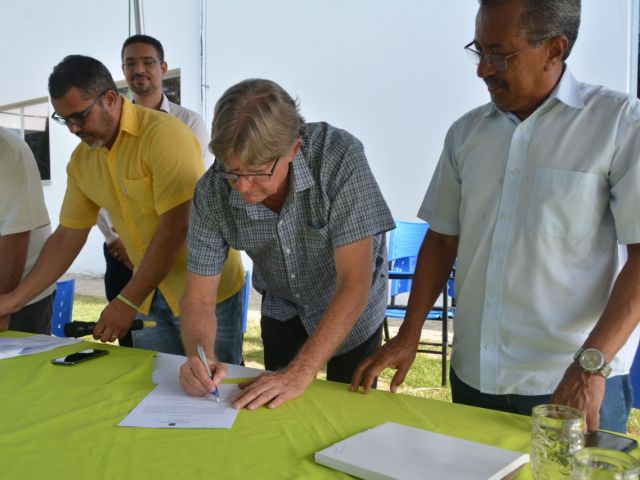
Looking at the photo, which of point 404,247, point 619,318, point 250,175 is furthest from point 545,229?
point 404,247

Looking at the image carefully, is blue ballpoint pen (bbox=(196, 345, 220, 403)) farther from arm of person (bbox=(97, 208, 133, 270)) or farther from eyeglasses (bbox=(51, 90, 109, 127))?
arm of person (bbox=(97, 208, 133, 270))

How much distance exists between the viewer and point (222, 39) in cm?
718

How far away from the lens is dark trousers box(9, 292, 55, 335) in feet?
8.32

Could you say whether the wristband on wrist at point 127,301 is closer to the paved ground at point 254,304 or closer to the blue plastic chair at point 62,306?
the blue plastic chair at point 62,306

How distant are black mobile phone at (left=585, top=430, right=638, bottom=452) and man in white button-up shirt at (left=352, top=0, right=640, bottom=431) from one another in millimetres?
136

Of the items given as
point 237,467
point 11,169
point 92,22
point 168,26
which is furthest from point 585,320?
point 92,22

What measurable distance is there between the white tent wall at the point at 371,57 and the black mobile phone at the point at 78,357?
4.32m

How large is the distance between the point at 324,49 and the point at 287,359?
16.8ft

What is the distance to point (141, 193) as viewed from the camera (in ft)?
7.09

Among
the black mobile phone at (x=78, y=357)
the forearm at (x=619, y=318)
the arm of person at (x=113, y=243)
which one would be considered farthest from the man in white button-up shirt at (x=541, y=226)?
the arm of person at (x=113, y=243)

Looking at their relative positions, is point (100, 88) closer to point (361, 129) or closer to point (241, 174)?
point (241, 174)

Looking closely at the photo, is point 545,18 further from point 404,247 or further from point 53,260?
point 404,247

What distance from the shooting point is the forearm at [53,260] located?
234 cm

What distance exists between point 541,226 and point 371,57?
5.11m
